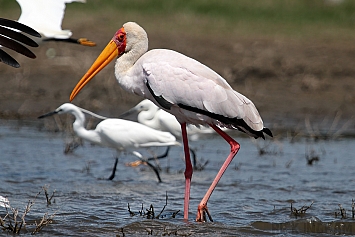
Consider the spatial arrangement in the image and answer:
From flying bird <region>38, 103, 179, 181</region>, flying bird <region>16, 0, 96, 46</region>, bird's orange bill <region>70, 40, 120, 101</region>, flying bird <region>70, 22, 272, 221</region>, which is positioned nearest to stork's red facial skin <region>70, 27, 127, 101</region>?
bird's orange bill <region>70, 40, 120, 101</region>

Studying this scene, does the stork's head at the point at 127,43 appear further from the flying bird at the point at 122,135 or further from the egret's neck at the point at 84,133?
the egret's neck at the point at 84,133

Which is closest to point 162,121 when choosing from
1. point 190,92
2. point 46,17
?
point 46,17

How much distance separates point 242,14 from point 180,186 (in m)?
10.5

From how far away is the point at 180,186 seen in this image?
23.9 ft

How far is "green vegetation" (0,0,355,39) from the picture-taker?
1580 cm

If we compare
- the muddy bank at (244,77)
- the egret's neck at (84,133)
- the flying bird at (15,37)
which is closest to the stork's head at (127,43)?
the flying bird at (15,37)

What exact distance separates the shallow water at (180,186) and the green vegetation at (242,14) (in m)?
6.29

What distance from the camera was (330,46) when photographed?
47.8 feet

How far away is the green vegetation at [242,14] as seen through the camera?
15.8 metres

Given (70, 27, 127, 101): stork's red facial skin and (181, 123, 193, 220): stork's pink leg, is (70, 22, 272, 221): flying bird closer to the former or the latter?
(181, 123, 193, 220): stork's pink leg

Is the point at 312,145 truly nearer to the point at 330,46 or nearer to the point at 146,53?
the point at 146,53

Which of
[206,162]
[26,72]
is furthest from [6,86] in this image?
[206,162]

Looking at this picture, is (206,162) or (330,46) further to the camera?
(330,46)

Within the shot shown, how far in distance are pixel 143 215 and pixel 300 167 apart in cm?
293
